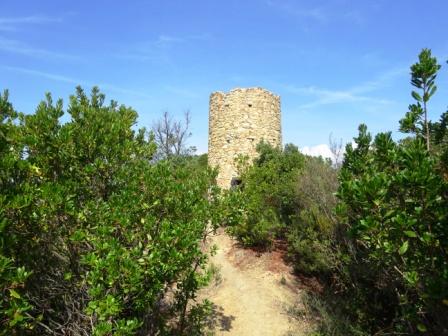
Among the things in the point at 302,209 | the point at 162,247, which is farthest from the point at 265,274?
the point at 162,247

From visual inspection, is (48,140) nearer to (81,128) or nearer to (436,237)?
(81,128)

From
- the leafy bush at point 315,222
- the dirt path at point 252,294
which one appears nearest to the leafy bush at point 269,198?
the leafy bush at point 315,222

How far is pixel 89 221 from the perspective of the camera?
4.03 meters

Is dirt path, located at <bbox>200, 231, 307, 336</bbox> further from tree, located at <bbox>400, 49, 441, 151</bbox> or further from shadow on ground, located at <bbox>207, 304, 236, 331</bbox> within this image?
tree, located at <bbox>400, 49, 441, 151</bbox>

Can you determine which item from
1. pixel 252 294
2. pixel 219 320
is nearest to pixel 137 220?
pixel 219 320

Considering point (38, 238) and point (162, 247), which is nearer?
point (162, 247)

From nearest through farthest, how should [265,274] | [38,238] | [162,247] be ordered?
1. [162,247]
2. [38,238]
3. [265,274]

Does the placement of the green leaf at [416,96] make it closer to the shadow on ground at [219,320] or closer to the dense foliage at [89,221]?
the dense foliage at [89,221]

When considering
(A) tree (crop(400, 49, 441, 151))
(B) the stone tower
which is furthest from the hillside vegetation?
(B) the stone tower

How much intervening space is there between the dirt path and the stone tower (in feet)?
15.9

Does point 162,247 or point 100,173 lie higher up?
point 100,173

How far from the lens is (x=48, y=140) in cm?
438

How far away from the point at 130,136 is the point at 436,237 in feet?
14.3

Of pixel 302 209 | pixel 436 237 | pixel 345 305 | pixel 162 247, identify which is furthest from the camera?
pixel 302 209
